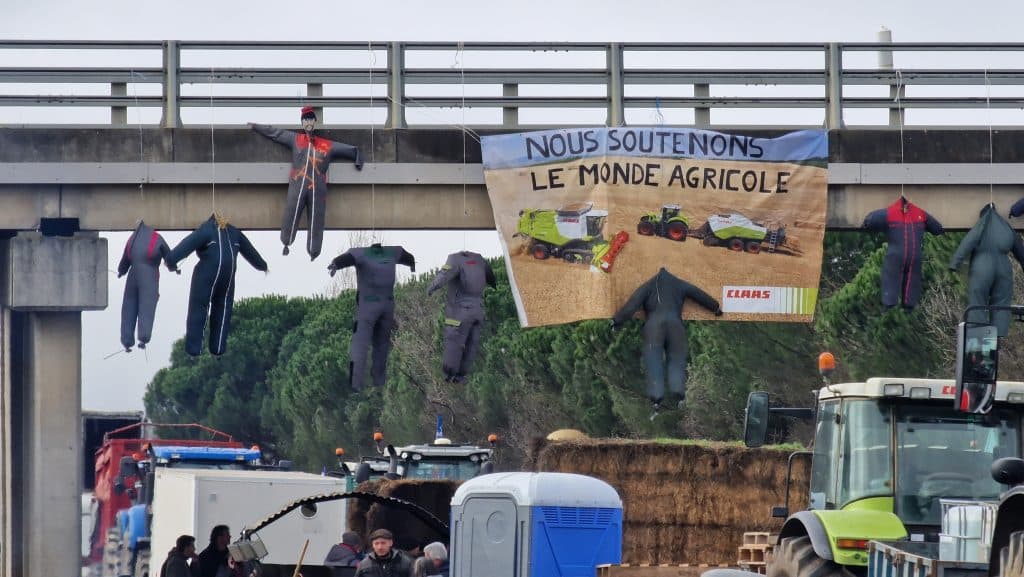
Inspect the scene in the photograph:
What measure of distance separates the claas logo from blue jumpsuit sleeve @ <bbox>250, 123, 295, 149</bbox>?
4.94m

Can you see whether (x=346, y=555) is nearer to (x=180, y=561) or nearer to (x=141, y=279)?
(x=180, y=561)

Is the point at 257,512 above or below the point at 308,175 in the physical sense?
below

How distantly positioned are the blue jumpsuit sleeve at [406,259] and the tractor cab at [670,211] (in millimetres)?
2894

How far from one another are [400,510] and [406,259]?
17.2 feet

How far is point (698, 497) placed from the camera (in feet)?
83.8

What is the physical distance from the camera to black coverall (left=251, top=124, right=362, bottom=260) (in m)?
20.1

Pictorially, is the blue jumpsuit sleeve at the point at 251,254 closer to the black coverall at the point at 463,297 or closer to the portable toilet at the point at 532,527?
the black coverall at the point at 463,297

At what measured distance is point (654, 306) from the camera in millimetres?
20609

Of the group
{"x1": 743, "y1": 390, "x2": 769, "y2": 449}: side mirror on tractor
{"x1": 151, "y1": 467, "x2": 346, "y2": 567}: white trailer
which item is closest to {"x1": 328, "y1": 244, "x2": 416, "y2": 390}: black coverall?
{"x1": 151, "y1": 467, "x2": 346, "y2": 567}: white trailer

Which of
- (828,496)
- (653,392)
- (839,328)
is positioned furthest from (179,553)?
(839,328)

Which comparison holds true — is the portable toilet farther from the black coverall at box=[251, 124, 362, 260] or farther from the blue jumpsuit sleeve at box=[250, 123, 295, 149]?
the blue jumpsuit sleeve at box=[250, 123, 295, 149]

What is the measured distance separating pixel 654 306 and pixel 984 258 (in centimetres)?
364

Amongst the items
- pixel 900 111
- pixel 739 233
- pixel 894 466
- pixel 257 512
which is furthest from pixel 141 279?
pixel 894 466

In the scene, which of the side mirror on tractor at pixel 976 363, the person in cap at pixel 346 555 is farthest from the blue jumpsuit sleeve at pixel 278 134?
the side mirror on tractor at pixel 976 363
